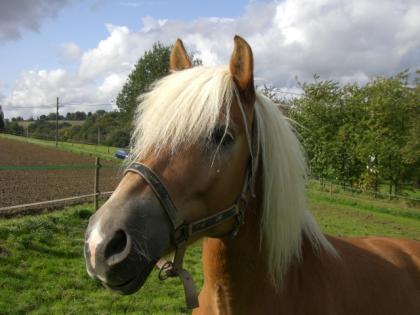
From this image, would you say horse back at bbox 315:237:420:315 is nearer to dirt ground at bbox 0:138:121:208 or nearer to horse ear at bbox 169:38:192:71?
horse ear at bbox 169:38:192:71

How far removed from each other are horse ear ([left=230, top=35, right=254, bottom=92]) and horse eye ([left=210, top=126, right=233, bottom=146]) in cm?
29

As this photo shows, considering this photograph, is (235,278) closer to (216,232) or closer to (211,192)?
(216,232)

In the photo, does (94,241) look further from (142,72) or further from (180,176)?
(142,72)

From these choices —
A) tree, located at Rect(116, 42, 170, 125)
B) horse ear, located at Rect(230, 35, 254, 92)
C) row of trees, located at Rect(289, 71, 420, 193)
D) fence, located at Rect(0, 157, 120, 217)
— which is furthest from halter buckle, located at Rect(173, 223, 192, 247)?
tree, located at Rect(116, 42, 170, 125)

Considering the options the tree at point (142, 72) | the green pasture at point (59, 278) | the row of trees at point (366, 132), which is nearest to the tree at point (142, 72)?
the tree at point (142, 72)

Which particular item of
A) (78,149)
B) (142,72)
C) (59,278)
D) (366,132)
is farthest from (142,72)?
(59,278)

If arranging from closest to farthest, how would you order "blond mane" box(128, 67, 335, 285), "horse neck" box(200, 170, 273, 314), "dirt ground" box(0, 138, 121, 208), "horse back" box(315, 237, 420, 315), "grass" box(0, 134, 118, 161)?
"blond mane" box(128, 67, 335, 285), "horse neck" box(200, 170, 273, 314), "horse back" box(315, 237, 420, 315), "dirt ground" box(0, 138, 121, 208), "grass" box(0, 134, 118, 161)

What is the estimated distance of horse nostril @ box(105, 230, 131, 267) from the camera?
1521mm

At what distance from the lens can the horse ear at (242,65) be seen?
191 cm

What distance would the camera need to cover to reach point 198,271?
24.3 ft

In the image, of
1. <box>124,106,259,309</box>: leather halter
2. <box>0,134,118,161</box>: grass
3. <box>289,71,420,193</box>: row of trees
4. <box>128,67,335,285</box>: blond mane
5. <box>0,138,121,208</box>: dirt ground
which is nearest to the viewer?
<box>124,106,259,309</box>: leather halter

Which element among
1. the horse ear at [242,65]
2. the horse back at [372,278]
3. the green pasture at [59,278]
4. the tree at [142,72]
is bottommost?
the green pasture at [59,278]

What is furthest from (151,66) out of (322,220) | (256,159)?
(256,159)

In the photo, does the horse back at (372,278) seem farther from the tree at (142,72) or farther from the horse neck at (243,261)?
the tree at (142,72)
